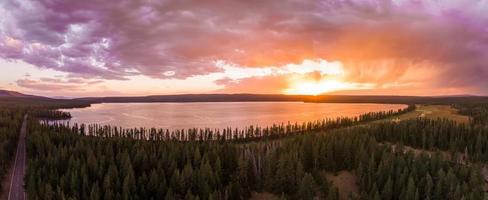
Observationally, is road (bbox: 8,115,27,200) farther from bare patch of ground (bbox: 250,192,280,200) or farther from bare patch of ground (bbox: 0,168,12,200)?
bare patch of ground (bbox: 250,192,280,200)

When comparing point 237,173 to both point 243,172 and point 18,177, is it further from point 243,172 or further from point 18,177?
point 18,177

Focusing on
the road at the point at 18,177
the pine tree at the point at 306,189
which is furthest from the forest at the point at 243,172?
the road at the point at 18,177

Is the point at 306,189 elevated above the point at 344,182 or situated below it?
above

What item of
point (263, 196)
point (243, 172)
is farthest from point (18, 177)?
point (263, 196)

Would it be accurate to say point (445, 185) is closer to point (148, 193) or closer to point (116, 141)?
point (148, 193)

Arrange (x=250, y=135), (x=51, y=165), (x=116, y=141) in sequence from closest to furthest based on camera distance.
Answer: (x=51, y=165), (x=116, y=141), (x=250, y=135)

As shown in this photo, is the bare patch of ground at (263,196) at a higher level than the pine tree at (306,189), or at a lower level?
lower

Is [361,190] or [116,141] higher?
[116,141]

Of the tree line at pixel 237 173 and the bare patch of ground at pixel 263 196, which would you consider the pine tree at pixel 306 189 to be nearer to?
the tree line at pixel 237 173

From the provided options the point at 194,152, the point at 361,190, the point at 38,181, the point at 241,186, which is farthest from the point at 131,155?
the point at 361,190
